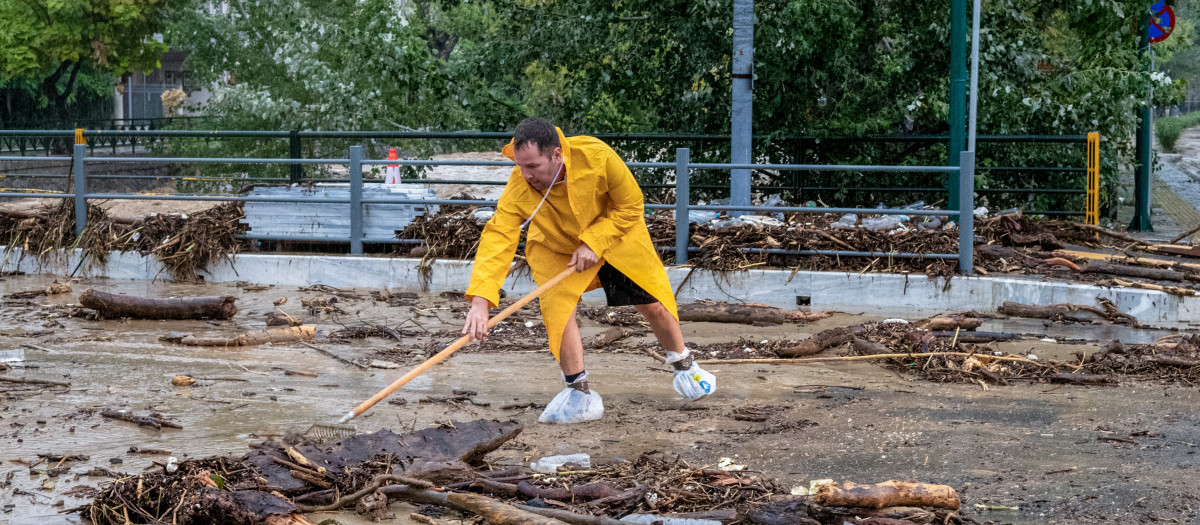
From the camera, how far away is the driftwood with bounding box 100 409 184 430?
5.40 m

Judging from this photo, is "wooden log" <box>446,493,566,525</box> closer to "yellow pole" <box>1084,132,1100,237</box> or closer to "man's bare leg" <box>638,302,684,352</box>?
"man's bare leg" <box>638,302,684,352</box>

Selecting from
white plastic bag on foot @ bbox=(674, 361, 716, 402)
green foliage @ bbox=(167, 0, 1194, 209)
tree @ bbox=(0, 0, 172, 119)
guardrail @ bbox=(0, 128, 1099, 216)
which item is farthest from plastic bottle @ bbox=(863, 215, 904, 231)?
tree @ bbox=(0, 0, 172, 119)

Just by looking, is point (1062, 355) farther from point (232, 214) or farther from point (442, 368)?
point (232, 214)

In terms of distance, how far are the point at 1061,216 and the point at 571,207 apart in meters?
10.4

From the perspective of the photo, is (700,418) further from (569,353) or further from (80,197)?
(80,197)

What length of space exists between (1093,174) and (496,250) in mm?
9882

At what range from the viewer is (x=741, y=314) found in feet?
28.3

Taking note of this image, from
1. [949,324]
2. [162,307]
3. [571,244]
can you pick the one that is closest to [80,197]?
[162,307]

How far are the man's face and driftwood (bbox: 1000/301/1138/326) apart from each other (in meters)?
4.96

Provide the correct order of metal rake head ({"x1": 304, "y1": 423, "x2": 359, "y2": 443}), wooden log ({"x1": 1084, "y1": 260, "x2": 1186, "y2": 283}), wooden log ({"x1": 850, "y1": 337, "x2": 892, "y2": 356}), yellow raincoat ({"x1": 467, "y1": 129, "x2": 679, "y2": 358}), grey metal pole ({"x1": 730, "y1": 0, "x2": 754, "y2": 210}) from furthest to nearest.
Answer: grey metal pole ({"x1": 730, "y1": 0, "x2": 754, "y2": 210})
wooden log ({"x1": 1084, "y1": 260, "x2": 1186, "y2": 283})
wooden log ({"x1": 850, "y1": 337, "x2": 892, "y2": 356})
yellow raincoat ({"x1": 467, "y1": 129, "x2": 679, "y2": 358})
metal rake head ({"x1": 304, "y1": 423, "x2": 359, "y2": 443})

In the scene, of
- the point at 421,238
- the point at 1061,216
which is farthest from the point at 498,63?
the point at 1061,216

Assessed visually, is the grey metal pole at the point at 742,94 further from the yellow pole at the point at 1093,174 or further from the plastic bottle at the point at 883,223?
the yellow pole at the point at 1093,174

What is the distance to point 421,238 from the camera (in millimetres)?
10977

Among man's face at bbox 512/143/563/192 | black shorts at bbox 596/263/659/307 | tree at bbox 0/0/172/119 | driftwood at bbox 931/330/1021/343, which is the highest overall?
tree at bbox 0/0/172/119
